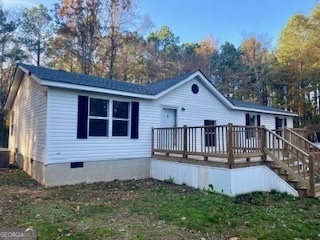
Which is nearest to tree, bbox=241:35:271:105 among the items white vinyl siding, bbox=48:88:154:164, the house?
the house

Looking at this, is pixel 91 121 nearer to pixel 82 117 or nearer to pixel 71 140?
pixel 82 117

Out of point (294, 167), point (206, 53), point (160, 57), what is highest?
point (206, 53)

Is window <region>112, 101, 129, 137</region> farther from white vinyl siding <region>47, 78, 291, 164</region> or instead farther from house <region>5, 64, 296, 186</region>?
white vinyl siding <region>47, 78, 291, 164</region>

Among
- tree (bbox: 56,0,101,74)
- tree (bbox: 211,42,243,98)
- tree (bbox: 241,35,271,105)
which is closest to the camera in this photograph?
tree (bbox: 56,0,101,74)

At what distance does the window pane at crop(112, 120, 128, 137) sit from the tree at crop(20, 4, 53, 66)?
17665 mm

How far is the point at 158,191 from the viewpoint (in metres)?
6.96

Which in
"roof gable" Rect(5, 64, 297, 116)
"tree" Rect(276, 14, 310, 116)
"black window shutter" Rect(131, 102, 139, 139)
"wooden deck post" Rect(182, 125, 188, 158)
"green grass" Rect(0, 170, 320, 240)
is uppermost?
"tree" Rect(276, 14, 310, 116)

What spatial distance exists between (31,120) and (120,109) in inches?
136

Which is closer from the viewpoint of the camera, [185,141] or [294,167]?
[294,167]

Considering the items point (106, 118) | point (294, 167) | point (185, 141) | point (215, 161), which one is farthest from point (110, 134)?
point (294, 167)

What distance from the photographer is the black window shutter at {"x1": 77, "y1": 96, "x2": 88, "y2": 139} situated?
777 cm

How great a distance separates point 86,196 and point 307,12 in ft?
81.9

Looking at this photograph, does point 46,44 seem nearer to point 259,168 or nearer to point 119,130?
point 119,130

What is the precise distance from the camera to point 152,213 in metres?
4.90
